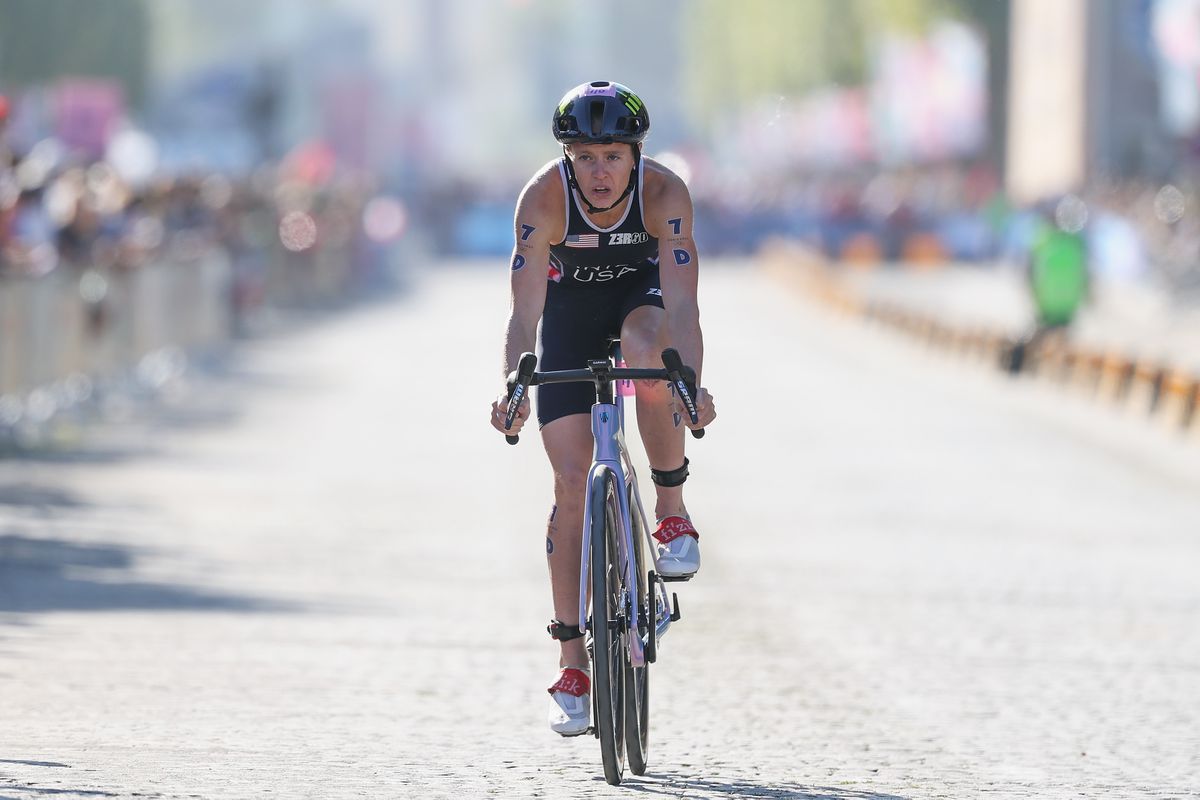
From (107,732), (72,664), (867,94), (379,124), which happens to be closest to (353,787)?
(107,732)

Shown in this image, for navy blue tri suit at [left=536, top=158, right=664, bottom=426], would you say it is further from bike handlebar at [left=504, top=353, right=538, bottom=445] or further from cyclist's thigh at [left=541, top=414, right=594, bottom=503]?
bike handlebar at [left=504, top=353, right=538, bottom=445]

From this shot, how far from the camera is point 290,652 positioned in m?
10.7

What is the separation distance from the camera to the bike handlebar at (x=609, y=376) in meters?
7.67

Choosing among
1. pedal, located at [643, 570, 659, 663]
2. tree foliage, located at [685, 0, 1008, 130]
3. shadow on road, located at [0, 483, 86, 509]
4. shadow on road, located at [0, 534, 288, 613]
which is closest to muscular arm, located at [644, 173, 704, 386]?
pedal, located at [643, 570, 659, 663]

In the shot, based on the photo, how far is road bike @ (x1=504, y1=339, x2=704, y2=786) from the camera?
7680 millimetres

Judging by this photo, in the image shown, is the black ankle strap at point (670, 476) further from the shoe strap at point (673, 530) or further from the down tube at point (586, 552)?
the down tube at point (586, 552)

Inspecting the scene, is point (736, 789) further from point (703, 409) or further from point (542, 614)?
point (542, 614)

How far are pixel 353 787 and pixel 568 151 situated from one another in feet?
6.16

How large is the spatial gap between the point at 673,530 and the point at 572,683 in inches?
22.6

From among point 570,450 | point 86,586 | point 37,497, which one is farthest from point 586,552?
point 37,497

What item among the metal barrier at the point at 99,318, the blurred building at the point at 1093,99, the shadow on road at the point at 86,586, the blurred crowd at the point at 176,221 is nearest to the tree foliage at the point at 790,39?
the blurred building at the point at 1093,99

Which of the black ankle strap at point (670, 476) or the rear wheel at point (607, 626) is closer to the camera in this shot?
the rear wheel at point (607, 626)

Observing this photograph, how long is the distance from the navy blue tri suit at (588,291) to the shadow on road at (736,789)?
42.8 inches

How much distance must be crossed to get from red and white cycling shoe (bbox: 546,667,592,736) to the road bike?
52 millimetres
